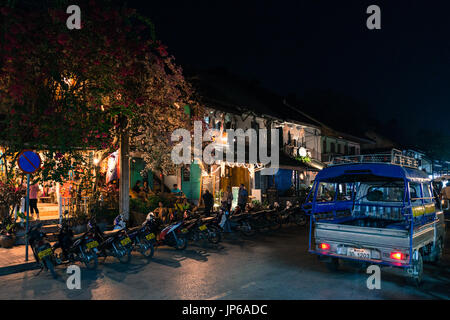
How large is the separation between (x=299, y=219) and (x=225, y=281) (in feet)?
34.9

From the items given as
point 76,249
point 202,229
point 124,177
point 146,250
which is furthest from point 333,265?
point 124,177

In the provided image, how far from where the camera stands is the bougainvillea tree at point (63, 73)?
27.1 ft

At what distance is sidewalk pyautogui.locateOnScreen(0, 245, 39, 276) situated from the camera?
8172 mm

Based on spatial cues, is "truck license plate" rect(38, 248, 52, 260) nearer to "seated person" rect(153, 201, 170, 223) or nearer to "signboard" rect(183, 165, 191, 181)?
"seated person" rect(153, 201, 170, 223)

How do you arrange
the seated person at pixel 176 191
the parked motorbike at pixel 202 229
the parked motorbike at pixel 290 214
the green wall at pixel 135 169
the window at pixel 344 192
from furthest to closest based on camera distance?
1. the green wall at pixel 135 169
2. the seated person at pixel 176 191
3. the parked motorbike at pixel 290 214
4. the window at pixel 344 192
5. the parked motorbike at pixel 202 229

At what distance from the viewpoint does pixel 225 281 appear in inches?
274

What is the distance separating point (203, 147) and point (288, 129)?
40.4 feet

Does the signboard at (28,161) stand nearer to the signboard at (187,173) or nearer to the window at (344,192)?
the window at (344,192)

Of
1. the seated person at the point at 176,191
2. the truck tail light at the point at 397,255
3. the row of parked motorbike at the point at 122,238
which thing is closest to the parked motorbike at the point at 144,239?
the row of parked motorbike at the point at 122,238

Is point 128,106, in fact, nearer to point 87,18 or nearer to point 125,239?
point 87,18

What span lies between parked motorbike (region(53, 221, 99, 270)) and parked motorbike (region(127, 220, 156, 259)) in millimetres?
1308

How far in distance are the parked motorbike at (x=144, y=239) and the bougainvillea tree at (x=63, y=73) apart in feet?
9.36

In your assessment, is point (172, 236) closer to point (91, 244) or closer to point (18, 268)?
point (91, 244)

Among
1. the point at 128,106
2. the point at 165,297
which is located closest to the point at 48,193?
the point at 128,106
